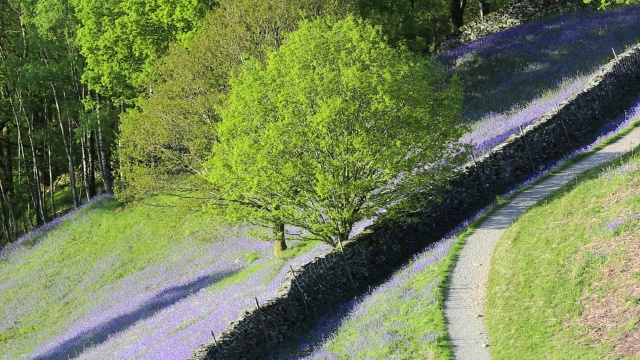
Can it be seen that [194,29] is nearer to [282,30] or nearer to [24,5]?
[282,30]

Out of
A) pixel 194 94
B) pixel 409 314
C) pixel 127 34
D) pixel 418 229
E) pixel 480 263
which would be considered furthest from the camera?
pixel 127 34

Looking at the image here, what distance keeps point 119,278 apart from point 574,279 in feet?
103

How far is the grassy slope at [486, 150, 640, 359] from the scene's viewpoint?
14.4 meters

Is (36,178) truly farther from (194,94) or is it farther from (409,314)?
(409,314)

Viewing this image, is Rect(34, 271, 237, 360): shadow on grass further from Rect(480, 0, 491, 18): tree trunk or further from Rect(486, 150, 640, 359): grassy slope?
Rect(480, 0, 491, 18): tree trunk

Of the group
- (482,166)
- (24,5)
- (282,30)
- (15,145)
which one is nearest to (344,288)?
(482,166)

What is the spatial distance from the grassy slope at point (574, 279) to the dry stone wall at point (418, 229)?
5.21m

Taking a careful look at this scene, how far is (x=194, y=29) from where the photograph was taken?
41.3m

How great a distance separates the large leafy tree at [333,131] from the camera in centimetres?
2422

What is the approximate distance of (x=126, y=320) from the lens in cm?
3259

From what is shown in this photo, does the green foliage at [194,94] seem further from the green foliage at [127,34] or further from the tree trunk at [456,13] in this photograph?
the tree trunk at [456,13]

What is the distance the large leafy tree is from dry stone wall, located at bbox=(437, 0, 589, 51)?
36.1m

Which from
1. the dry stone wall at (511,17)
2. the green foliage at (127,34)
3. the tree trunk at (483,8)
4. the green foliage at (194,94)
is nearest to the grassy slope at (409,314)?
the green foliage at (194,94)

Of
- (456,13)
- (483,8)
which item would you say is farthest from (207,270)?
(456,13)
